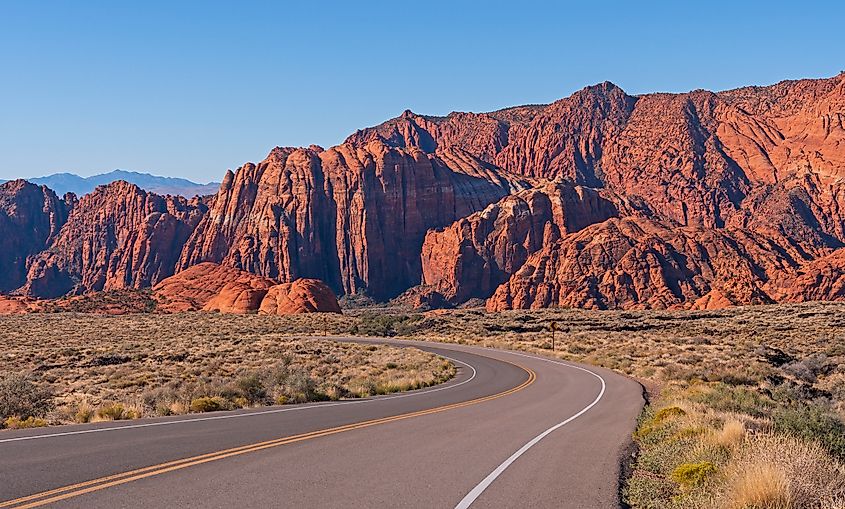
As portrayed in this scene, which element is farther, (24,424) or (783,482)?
(24,424)

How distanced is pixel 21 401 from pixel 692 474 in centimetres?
1785

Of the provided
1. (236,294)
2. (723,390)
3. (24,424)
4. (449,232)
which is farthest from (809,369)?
(449,232)

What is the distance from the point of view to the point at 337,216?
16762 centimetres

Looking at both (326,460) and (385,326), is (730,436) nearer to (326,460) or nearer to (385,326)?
(326,460)

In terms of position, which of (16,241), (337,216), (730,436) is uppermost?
(337,216)

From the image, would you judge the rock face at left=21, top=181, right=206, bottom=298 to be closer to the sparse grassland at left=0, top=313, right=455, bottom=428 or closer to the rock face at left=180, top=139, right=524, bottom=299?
the rock face at left=180, top=139, right=524, bottom=299

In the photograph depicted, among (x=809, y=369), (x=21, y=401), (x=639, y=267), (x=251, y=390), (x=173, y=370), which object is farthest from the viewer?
(x=639, y=267)

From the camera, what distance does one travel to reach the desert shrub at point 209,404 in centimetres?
1911

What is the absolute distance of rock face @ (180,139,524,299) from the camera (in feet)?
530

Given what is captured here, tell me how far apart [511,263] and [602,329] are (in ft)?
242

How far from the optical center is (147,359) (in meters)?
41.5

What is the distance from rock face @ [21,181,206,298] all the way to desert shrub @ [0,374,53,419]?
480ft

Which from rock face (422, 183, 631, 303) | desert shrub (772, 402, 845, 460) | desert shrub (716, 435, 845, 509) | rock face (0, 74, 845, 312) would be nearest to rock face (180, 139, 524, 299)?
rock face (0, 74, 845, 312)

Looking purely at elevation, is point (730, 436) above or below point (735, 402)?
above
